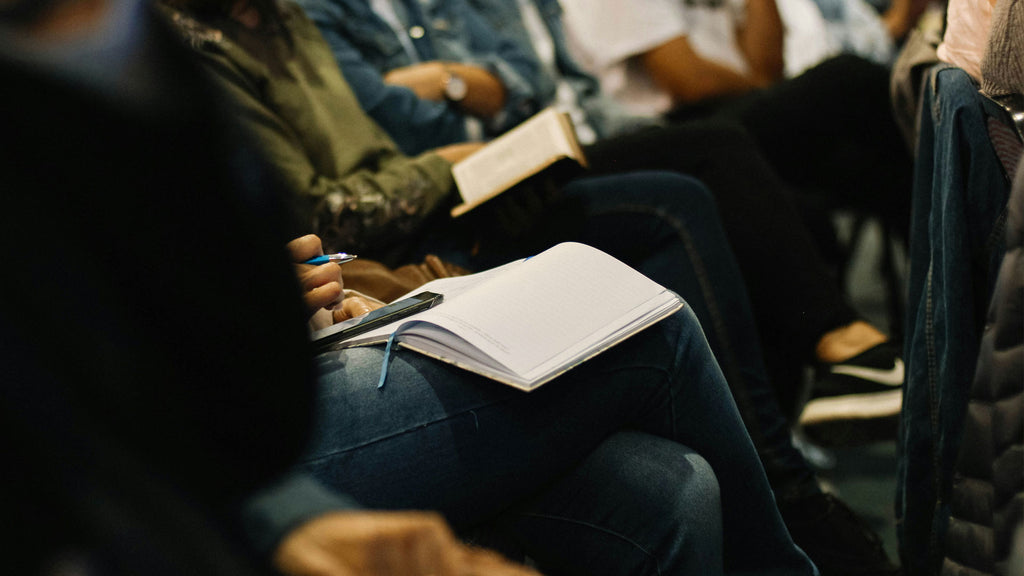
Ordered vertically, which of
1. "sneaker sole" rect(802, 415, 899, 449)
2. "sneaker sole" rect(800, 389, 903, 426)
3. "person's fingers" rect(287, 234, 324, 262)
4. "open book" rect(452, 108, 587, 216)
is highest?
"person's fingers" rect(287, 234, 324, 262)

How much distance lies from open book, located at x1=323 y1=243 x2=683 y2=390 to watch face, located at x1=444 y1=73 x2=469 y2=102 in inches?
34.0

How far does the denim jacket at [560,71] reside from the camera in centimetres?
183

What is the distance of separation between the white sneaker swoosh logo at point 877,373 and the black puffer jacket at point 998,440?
0.45 metres

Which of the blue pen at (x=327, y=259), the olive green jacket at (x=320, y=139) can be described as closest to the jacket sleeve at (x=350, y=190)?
the olive green jacket at (x=320, y=139)

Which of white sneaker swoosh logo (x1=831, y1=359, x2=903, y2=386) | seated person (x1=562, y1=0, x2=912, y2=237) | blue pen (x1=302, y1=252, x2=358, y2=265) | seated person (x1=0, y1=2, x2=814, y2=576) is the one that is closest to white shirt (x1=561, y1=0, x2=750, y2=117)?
seated person (x1=562, y1=0, x2=912, y2=237)

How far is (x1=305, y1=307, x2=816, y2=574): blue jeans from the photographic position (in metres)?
Answer: 0.67

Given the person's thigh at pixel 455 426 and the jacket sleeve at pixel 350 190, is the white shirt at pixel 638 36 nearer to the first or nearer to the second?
the jacket sleeve at pixel 350 190

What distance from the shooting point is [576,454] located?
0.74 metres

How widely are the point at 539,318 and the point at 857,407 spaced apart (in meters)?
0.72

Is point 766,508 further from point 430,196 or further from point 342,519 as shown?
point 430,196

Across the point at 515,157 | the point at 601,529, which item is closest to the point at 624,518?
the point at 601,529

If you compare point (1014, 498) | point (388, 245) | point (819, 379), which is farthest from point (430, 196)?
point (1014, 498)

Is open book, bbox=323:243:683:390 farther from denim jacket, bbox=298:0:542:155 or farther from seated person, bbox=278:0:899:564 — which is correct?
denim jacket, bbox=298:0:542:155

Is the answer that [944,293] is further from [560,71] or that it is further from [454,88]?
[560,71]
